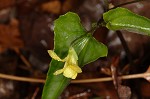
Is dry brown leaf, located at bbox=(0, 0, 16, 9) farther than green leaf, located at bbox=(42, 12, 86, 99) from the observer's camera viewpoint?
Yes

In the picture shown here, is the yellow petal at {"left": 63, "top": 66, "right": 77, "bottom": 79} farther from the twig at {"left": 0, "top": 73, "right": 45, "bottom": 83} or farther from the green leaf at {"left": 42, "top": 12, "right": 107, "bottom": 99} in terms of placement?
A: the twig at {"left": 0, "top": 73, "right": 45, "bottom": 83}

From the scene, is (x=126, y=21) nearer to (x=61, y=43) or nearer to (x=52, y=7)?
(x=61, y=43)

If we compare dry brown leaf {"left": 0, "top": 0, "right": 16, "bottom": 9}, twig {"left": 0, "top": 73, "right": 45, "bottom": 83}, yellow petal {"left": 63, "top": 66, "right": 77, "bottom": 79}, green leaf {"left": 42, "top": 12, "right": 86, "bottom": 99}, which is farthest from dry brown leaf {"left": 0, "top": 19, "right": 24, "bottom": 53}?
yellow petal {"left": 63, "top": 66, "right": 77, "bottom": 79}

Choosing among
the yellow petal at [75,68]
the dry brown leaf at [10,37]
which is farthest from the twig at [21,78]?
the yellow petal at [75,68]

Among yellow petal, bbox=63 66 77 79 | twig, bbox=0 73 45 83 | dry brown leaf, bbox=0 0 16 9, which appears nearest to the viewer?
yellow petal, bbox=63 66 77 79

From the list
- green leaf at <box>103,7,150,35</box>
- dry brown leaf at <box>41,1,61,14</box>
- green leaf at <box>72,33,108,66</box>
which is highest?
green leaf at <box>103,7,150,35</box>

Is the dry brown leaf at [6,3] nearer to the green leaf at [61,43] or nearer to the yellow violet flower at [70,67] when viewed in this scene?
the green leaf at [61,43]
